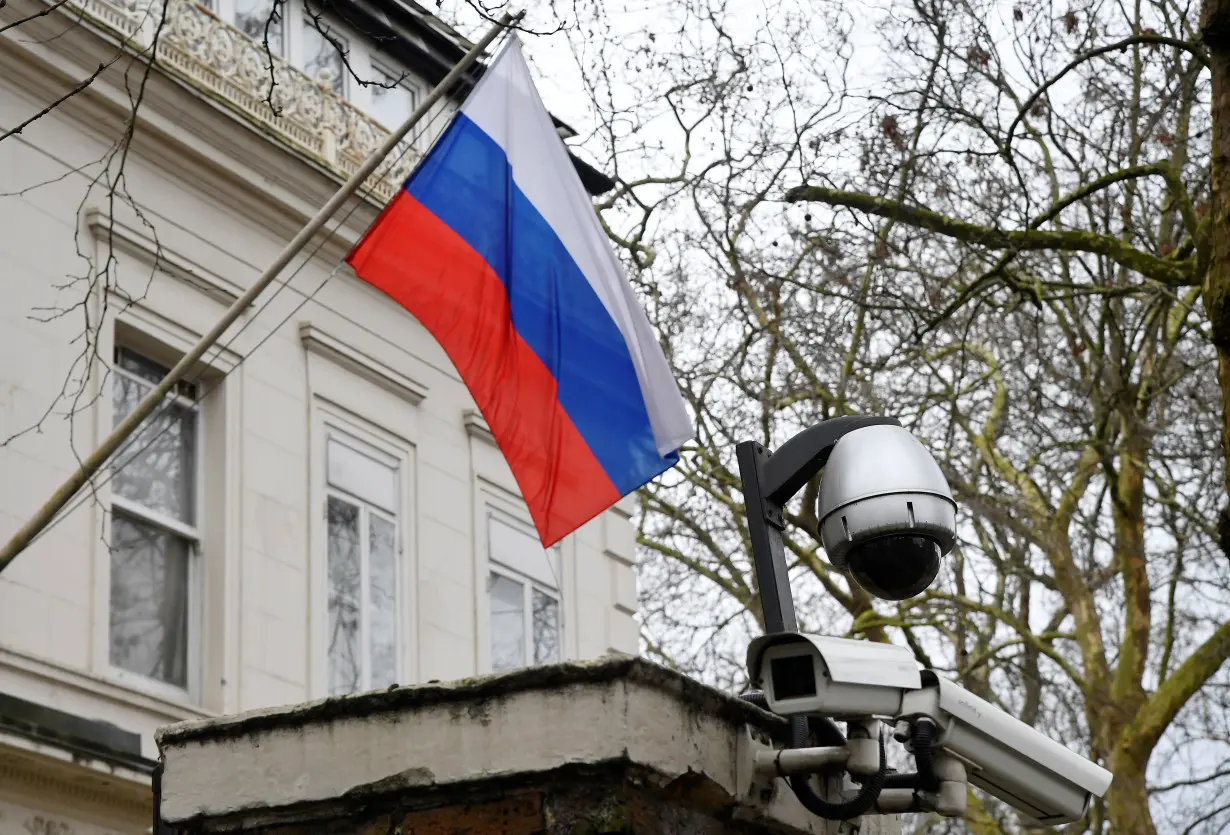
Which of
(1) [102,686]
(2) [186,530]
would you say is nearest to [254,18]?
(2) [186,530]

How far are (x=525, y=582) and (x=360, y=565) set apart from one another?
210cm

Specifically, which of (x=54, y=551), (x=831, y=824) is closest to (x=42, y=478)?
(x=54, y=551)

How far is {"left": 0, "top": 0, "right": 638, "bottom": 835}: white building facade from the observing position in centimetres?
1077

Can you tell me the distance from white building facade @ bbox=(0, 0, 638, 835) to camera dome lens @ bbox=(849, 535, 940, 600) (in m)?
5.51

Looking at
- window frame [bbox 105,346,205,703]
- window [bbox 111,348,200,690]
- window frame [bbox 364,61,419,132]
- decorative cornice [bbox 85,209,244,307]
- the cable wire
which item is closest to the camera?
the cable wire

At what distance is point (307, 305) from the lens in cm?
1370

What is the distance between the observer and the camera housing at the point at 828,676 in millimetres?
3973

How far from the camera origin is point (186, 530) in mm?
12195

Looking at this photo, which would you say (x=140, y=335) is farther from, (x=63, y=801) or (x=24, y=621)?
(x=63, y=801)

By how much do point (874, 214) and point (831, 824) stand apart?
808 cm

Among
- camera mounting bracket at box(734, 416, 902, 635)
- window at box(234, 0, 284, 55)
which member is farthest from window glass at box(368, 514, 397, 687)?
camera mounting bracket at box(734, 416, 902, 635)

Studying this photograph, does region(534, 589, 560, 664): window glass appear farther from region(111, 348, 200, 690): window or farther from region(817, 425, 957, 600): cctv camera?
region(817, 425, 957, 600): cctv camera

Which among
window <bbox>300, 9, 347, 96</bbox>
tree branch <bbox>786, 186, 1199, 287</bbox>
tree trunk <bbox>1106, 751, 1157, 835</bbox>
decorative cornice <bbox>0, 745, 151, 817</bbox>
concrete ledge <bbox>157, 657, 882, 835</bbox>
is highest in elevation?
window <bbox>300, 9, 347, 96</bbox>

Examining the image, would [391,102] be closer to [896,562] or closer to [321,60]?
[321,60]
